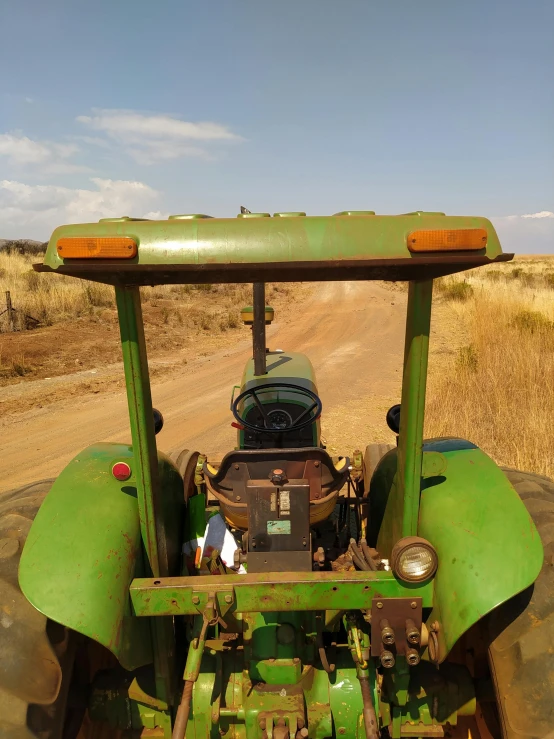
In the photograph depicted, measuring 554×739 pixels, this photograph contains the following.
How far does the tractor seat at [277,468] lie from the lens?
2.29m

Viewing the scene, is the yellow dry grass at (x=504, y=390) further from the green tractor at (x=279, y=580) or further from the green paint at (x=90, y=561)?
the green paint at (x=90, y=561)

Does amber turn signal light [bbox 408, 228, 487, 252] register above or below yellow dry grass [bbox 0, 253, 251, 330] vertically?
above

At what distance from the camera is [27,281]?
Result: 720 inches

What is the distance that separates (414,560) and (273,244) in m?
1.22

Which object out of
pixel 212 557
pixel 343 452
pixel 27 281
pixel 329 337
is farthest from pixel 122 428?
pixel 27 281

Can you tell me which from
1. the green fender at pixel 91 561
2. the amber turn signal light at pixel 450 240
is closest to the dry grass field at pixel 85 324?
the green fender at pixel 91 561

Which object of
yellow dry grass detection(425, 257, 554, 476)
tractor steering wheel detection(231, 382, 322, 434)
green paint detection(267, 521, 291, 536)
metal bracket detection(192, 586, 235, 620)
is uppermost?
tractor steering wheel detection(231, 382, 322, 434)

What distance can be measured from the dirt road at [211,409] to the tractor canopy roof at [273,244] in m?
2.76

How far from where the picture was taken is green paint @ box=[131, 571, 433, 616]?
192 centimetres

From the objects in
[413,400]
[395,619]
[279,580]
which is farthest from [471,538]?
[279,580]

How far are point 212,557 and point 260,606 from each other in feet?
3.05

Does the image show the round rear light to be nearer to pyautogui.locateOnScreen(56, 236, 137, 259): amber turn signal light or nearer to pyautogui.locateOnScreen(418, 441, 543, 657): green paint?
pyautogui.locateOnScreen(418, 441, 543, 657): green paint

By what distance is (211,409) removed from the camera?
28.5 ft

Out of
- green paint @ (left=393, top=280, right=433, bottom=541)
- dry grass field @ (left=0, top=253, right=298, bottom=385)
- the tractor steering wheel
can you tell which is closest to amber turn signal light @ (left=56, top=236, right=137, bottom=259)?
green paint @ (left=393, top=280, right=433, bottom=541)
